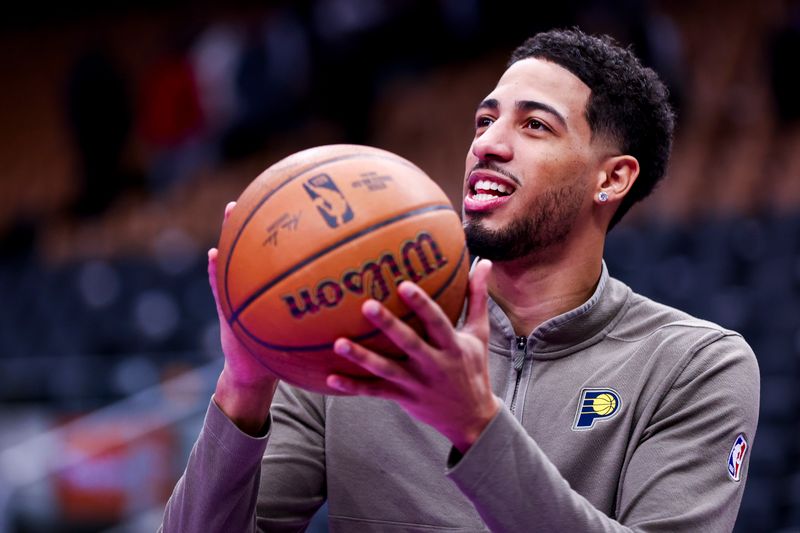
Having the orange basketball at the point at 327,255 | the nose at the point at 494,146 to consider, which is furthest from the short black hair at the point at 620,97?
the orange basketball at the point at 327,255

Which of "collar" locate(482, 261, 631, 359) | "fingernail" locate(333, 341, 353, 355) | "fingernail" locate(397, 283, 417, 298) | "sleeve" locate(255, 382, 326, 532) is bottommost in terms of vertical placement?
"sleeve" locate(255, 382, 326, 532)

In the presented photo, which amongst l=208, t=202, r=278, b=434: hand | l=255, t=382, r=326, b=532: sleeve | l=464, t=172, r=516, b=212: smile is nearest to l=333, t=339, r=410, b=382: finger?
l=208, t=202, r=278, b=434: hand

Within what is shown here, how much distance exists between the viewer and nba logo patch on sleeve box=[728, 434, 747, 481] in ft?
7.04

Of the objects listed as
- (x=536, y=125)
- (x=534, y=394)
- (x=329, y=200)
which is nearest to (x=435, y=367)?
(x=329, y=200)

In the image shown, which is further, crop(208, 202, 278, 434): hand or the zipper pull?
the zipper pull

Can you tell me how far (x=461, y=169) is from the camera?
9.44 metres

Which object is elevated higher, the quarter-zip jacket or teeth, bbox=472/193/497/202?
teeth, bbox=472/193/497/202

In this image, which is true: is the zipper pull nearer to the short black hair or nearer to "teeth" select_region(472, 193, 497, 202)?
"teeth" select_region(472, 193, 497, 202)

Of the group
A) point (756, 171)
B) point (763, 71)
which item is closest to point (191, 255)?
point (756, 171)

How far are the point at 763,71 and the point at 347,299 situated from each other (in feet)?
27.3
